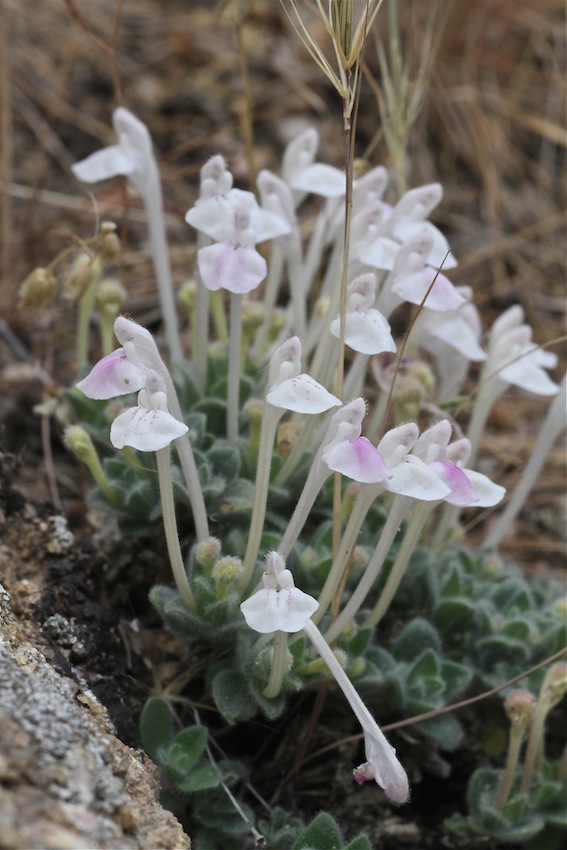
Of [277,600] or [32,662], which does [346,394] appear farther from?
[32,662]

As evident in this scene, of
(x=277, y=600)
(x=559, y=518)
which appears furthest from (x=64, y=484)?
(x=559, y=518)

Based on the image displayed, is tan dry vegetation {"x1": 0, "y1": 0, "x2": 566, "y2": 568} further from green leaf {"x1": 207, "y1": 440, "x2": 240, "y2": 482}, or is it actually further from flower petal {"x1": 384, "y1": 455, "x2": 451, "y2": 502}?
flower petal {"x1": 384, "y1": 455, "x2": 451, "y2": 502}

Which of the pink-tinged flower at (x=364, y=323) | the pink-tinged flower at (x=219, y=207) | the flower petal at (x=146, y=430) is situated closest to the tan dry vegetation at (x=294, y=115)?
the pink-tinged flower at (x=219, y=207)

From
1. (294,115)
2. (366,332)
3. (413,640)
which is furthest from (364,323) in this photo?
(294,115)

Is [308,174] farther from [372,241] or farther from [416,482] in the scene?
Result: [416,482]

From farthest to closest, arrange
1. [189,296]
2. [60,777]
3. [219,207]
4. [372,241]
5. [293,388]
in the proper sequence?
1. [189,296]
2. [372,241]
3. [219,207]
4. [293,388]
5. [60,777]

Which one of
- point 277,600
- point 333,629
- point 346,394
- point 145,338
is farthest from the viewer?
point 346,394

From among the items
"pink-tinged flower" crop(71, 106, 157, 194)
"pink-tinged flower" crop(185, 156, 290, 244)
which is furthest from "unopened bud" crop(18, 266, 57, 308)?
"pink-tinged flower" crop(185, 156, 290, 244)
